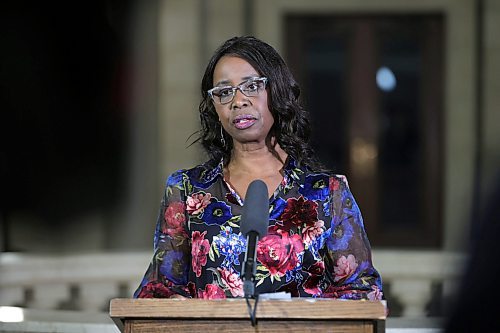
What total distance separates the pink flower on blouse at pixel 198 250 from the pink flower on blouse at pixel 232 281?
0.06 metres

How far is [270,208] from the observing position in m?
2.55

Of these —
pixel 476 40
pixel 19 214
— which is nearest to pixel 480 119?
pixel 476 40

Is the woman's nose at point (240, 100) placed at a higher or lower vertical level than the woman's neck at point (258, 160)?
higher

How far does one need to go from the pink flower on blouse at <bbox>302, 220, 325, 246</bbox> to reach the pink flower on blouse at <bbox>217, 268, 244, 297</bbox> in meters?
0.18

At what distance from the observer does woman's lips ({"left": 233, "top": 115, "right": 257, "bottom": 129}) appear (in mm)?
2615

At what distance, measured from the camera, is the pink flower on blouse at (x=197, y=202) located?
103 inches

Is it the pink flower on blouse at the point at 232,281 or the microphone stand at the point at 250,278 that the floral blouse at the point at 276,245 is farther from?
the microphone stand at the point at 250,278

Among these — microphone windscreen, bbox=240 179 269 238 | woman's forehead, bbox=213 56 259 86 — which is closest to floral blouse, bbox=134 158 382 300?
woman's forehead, bbox=213 56 259 86

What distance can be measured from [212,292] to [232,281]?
0.05 meters

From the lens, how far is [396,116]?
839 cm

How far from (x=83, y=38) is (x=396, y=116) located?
8.12 feet

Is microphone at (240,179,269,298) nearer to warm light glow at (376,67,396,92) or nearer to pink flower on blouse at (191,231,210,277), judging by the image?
pink flower on blouse at (191,231,210,277)

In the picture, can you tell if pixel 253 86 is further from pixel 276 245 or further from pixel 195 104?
pixel 195 104

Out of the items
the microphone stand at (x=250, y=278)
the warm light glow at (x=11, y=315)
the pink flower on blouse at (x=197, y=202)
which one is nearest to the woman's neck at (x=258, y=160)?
the pink flower on blouse at (x=197, y=202)
